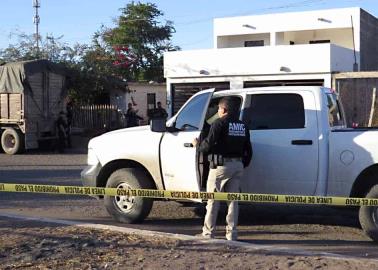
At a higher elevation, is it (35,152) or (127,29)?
(127,29)

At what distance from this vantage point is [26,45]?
3156cm

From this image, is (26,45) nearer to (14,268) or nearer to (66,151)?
(66,151)

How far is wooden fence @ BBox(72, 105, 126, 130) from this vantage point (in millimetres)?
28625

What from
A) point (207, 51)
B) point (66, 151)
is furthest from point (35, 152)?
point (207, 51)

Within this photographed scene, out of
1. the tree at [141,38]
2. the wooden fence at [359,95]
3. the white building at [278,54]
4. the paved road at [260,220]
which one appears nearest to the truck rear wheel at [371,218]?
the paved road at [260,220]

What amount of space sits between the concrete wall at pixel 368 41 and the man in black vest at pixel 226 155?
24924 millimetres

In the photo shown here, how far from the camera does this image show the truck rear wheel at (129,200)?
28.6 feet

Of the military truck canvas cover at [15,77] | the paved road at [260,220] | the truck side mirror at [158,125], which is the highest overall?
the military truck canvas cover at [15,77]

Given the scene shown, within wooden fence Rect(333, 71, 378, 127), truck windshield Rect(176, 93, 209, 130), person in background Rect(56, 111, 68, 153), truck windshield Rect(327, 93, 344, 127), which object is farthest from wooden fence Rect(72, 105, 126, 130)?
truck windshield Rect(327, 93, 344, 127)

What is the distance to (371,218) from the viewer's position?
7625 mm

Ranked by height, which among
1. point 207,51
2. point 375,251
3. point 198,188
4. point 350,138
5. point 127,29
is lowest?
point 375,251

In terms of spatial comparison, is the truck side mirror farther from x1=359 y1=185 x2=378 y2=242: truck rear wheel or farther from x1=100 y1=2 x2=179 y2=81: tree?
x1=100 y1=2 x2=179 y2=81: tree

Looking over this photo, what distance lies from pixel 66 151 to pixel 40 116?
1.59 meters

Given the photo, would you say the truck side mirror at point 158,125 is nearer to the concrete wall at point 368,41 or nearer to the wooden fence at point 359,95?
the wooden fence at point 359,95
